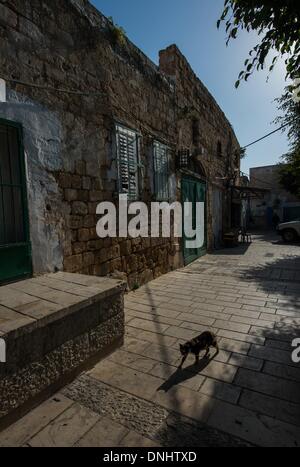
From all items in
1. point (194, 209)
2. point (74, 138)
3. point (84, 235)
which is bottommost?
point (84, 235)

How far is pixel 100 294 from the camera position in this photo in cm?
255

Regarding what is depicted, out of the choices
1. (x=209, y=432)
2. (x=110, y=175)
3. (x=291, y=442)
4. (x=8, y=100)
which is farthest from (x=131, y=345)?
(x=8, y=100)

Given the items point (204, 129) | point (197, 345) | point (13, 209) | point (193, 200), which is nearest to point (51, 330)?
point (197, 345)

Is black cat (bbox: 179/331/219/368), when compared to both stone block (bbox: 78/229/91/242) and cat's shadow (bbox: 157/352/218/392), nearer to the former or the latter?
cat's shadow (bbox: 157/352/218/392)

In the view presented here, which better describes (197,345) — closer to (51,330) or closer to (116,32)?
(51,330)

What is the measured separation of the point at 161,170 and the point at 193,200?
235 cm

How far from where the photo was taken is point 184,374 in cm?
244

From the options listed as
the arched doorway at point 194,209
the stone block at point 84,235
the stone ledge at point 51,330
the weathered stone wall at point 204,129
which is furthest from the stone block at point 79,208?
the weathered stone wall at point 204,129

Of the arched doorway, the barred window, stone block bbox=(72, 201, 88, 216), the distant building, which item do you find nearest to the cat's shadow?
stone block bbox=(72, 201, 88, 216)

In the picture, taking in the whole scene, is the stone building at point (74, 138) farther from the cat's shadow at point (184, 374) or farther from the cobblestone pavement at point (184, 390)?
the cat's shadow at point (184, 374)

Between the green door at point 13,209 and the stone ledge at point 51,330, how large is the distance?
8.5 inches

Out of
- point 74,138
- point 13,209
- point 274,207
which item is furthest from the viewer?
point 274,207

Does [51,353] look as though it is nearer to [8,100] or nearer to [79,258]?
[79,258]

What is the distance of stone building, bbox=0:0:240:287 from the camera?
290 centimetres
